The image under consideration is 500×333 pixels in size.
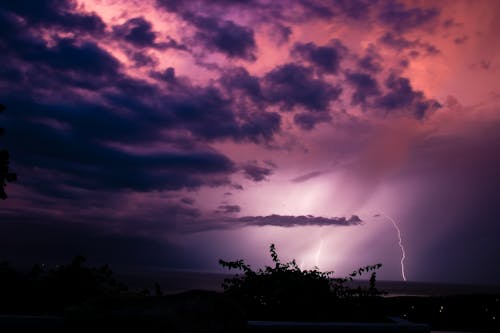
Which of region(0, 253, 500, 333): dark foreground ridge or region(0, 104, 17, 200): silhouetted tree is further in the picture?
region(0, 104, 17, 200): silhouetted tree

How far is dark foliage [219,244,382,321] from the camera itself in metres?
7.05

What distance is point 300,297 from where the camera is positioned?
7148 millimetres

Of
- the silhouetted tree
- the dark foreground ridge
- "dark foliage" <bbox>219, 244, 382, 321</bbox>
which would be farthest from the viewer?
the silhouetted tree

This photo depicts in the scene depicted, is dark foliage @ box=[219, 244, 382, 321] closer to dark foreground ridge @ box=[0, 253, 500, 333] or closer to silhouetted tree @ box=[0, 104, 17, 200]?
dark foreground ridge @ box=[0, 253, 500, 333]

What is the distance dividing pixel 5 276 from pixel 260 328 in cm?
605

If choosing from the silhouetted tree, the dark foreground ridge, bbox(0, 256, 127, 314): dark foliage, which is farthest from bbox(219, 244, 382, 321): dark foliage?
the silhouetted tree

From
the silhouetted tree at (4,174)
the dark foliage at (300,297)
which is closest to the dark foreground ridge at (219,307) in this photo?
the dark foliage at (300,297)

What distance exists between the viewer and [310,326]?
14.8ft

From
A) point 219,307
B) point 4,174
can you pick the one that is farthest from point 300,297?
point 4,174

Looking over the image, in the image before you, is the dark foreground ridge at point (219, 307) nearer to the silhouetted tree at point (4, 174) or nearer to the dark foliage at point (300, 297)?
the dark foliage at point (300, 297)

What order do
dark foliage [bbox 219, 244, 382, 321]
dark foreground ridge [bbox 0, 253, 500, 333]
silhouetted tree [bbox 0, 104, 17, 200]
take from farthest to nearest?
silhouetted tree [bbox 0, 104, 17, 200]
dark foliage [bbox 219, 244, 382, 321]
dark foreground ridge [bbox 0, 253, 500, 333]

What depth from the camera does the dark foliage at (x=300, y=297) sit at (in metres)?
7.05

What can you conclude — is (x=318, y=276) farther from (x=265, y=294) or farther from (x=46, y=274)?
(x=46, y=274)

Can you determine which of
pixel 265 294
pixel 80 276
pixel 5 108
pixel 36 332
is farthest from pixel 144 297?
pixel 5 108
